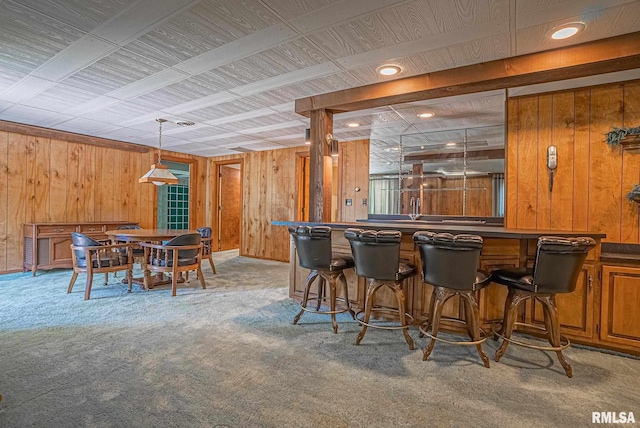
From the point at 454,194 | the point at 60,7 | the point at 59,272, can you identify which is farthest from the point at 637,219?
the point at 59,272

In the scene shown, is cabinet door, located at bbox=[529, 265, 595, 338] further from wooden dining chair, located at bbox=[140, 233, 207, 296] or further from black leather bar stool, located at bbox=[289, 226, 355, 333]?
wooden dining chair, located at bbox=[140, 233, 207, 296]

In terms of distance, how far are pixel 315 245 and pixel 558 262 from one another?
5.77ft

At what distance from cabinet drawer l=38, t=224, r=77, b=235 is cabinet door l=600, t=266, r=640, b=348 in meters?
6.86

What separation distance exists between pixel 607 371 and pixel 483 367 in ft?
2.68

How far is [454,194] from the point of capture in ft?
17.4

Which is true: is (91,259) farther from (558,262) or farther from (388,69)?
(558,262)

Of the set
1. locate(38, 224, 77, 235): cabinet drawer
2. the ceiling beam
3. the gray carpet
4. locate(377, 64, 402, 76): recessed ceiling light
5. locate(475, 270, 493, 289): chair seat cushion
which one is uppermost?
locate(377, 64, 402, 76): recessed ceiling light

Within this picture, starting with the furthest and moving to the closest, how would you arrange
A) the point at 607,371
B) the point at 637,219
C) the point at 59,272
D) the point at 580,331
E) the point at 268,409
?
the point at 59,272
the point at 637,219
the point at 580,331
the point at 607,371
the point at 268,409

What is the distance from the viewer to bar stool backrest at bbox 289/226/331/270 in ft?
9.11

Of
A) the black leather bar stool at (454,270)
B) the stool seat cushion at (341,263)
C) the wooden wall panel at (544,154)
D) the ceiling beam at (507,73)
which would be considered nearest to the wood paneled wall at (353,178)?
the ceiling beam at (507,73)

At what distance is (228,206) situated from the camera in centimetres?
836

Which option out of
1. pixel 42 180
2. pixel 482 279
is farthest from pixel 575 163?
pixel 42 180

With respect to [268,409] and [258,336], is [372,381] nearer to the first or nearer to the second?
[268,409]

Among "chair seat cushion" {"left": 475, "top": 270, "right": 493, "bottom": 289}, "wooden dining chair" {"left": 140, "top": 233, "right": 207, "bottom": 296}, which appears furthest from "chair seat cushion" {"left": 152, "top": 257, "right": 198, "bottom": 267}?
"chair seat cushion" {"left": 475, "top": 270, "right": 493, "bottom": 289}
